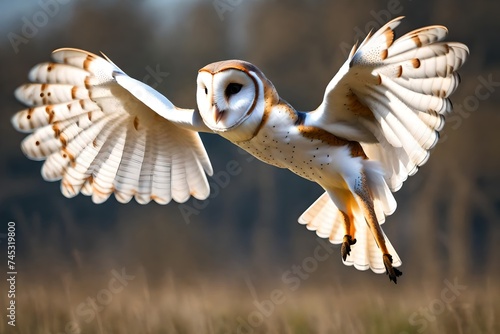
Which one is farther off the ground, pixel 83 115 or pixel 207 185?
pixel 83 115

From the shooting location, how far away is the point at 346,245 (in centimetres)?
190

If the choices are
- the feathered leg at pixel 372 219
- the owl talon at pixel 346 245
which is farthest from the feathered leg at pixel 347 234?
the feathered leg at pixel 372 219

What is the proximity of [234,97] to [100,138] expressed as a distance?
1.86ft

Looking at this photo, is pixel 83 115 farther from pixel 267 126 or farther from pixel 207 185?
pixel 267 126

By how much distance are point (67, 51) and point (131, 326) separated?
111cm

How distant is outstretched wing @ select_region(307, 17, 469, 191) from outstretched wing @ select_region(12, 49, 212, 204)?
47cm

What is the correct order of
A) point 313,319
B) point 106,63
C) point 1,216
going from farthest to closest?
point 1,216
point 313,319
point 106,63

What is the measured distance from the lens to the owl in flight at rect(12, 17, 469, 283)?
1.67 meters

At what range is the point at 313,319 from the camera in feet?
8.71

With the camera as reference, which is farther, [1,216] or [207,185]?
[1,216]

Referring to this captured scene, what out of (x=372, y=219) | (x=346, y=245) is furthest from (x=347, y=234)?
(x=372, y=219)

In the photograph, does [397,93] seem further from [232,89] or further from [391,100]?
[232,89]

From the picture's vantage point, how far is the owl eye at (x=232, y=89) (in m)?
1.72

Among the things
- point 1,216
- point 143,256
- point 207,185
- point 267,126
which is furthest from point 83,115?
point 1,216
